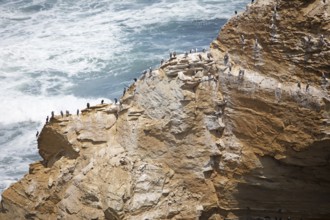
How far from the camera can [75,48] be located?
4069 cm

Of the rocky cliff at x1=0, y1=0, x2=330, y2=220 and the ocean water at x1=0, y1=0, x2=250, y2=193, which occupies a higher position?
the rocky cliff at x1=0, y1=0, x2=330, y2=220

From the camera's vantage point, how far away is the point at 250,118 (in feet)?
42.8

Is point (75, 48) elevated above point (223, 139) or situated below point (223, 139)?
below

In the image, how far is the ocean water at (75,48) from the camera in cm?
3183

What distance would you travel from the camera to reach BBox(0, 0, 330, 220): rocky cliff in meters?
12.3

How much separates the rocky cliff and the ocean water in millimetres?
13608

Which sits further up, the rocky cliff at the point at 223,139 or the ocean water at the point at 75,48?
the rocky cliff at the point at 223,139

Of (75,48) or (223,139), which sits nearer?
(223,139)

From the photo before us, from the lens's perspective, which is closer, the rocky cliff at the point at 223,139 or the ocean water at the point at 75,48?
the rocky cliff at the point at 223,139

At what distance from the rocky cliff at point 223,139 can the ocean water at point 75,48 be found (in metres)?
13.6

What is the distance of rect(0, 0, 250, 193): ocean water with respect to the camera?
3183 centimetres

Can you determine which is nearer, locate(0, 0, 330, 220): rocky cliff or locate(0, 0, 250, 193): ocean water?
locate(0, 0, 330, 220): rocky cliff

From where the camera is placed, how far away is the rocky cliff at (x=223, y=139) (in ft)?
40.5

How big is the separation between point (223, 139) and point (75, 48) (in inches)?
1166
